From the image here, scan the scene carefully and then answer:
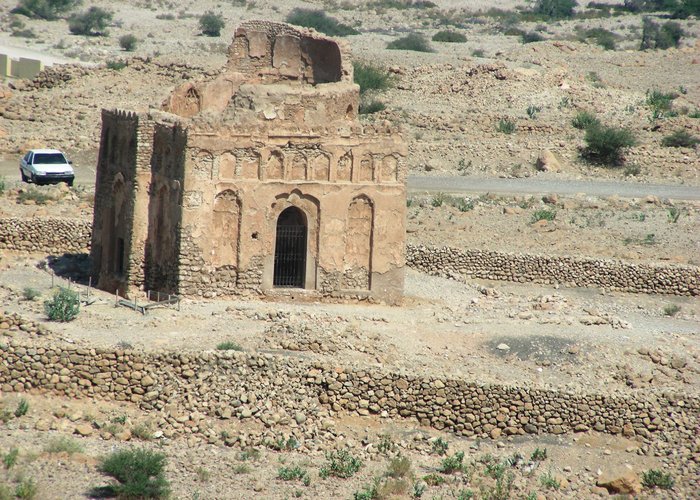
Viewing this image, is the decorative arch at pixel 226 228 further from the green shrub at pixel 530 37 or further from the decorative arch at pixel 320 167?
the green shrub at pixel 530 37

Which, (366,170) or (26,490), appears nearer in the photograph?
(26,490)

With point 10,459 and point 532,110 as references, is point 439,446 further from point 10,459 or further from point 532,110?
point 532,110

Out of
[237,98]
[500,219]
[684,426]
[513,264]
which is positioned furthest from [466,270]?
[684,426]

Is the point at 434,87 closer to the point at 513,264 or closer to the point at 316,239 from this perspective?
the point at 513,264

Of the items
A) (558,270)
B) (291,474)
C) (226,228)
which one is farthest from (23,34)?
(291,474)

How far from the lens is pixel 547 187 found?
3969 centimetres

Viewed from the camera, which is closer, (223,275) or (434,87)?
(223,275)

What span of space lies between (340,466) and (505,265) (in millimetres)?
12177

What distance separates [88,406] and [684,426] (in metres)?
9.80

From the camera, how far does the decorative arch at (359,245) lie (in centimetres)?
2512

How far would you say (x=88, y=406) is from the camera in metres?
A: 19.9

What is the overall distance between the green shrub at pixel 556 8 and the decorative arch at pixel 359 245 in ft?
191

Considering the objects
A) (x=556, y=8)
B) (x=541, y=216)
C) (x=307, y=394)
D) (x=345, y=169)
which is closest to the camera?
(x=307, y=394)

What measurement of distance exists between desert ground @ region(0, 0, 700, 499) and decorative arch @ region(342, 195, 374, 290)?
0.64 meters
